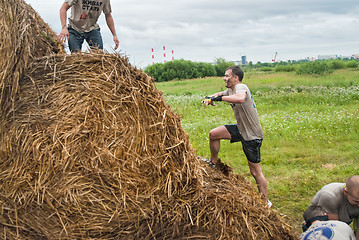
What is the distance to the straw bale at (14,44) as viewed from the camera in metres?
3.41

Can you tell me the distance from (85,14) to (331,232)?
15.2 feet

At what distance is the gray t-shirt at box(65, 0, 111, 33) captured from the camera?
5461mm

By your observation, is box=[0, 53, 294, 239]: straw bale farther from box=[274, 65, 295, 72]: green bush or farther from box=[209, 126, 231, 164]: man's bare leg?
box=[274, 65, 295, 72]: green bush

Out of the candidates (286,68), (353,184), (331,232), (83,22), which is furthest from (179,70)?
(331,232)

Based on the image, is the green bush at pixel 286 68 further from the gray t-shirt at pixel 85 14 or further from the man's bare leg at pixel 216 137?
the gray t-shirt at pixel 85 14

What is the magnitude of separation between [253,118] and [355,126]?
705cm

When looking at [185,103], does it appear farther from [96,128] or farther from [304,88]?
[96,128]

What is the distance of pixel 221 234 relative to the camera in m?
3.70

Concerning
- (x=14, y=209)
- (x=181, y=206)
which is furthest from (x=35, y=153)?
(x=181, y=206)

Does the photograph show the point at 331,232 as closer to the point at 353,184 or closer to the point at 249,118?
the point at 353,184

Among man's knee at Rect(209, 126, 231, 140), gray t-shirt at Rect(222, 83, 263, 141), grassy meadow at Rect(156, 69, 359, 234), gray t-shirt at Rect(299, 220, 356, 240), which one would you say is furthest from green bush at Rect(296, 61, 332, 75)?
gray t-shirt at Rect(299, 220, 356, 240)

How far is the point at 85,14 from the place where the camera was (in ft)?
18.1

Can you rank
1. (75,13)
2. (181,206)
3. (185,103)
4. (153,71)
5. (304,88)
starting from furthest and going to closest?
(153,71)
(304,88)
(185,103)
(75,13)
(181,206)

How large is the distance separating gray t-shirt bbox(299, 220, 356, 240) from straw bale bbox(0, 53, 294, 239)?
0.93 m
